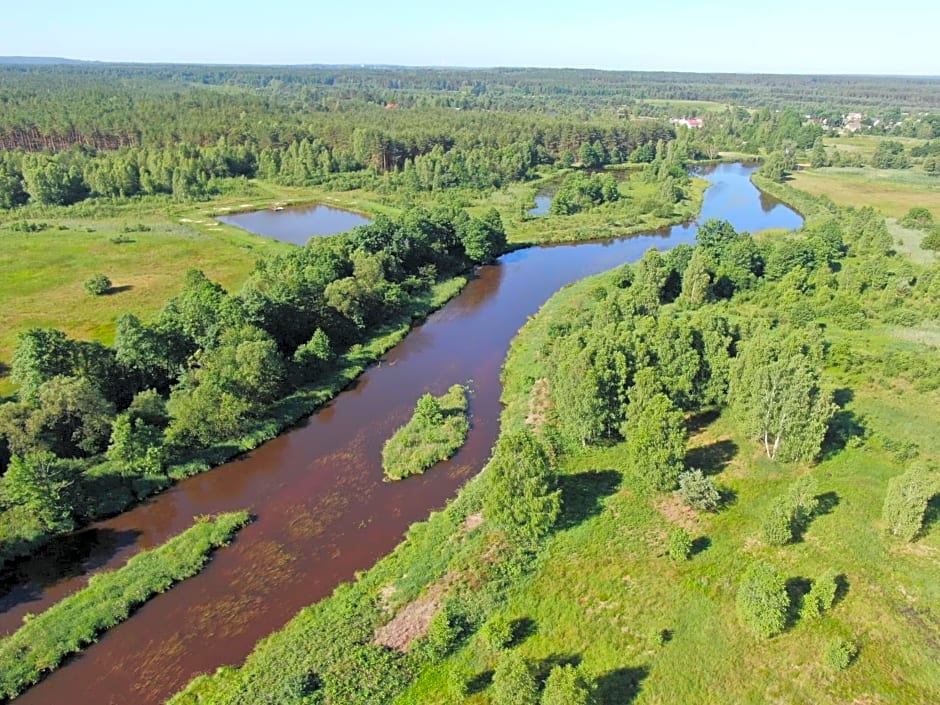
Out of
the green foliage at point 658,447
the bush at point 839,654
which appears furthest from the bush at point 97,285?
the bush at point 839,654

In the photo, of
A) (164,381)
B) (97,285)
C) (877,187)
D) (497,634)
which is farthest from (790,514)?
(877,187)

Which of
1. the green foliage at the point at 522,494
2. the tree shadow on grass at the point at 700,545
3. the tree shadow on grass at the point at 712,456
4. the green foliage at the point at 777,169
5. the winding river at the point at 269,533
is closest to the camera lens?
the winding river at the point at 269,533

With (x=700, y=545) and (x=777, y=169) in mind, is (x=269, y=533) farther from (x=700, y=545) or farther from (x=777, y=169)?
(x=777, y=169)

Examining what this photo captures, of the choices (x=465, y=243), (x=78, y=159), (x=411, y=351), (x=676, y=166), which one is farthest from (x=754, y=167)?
(x=78, y=159)

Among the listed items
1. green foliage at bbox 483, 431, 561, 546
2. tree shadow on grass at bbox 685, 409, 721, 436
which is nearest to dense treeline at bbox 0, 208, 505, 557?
green foliage at bbox 483, 431, 561, 546

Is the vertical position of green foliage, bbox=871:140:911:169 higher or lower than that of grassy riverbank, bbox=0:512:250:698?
higher

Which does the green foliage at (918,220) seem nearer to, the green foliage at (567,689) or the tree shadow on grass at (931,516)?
the tree shadow on grass at (931,516)

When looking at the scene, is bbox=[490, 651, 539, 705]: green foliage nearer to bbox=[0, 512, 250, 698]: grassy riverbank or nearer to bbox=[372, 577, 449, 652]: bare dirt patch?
bbox=[372, 577, 449, 652]: bare dirt patch

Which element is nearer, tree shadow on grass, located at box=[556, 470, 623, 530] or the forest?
the forest
